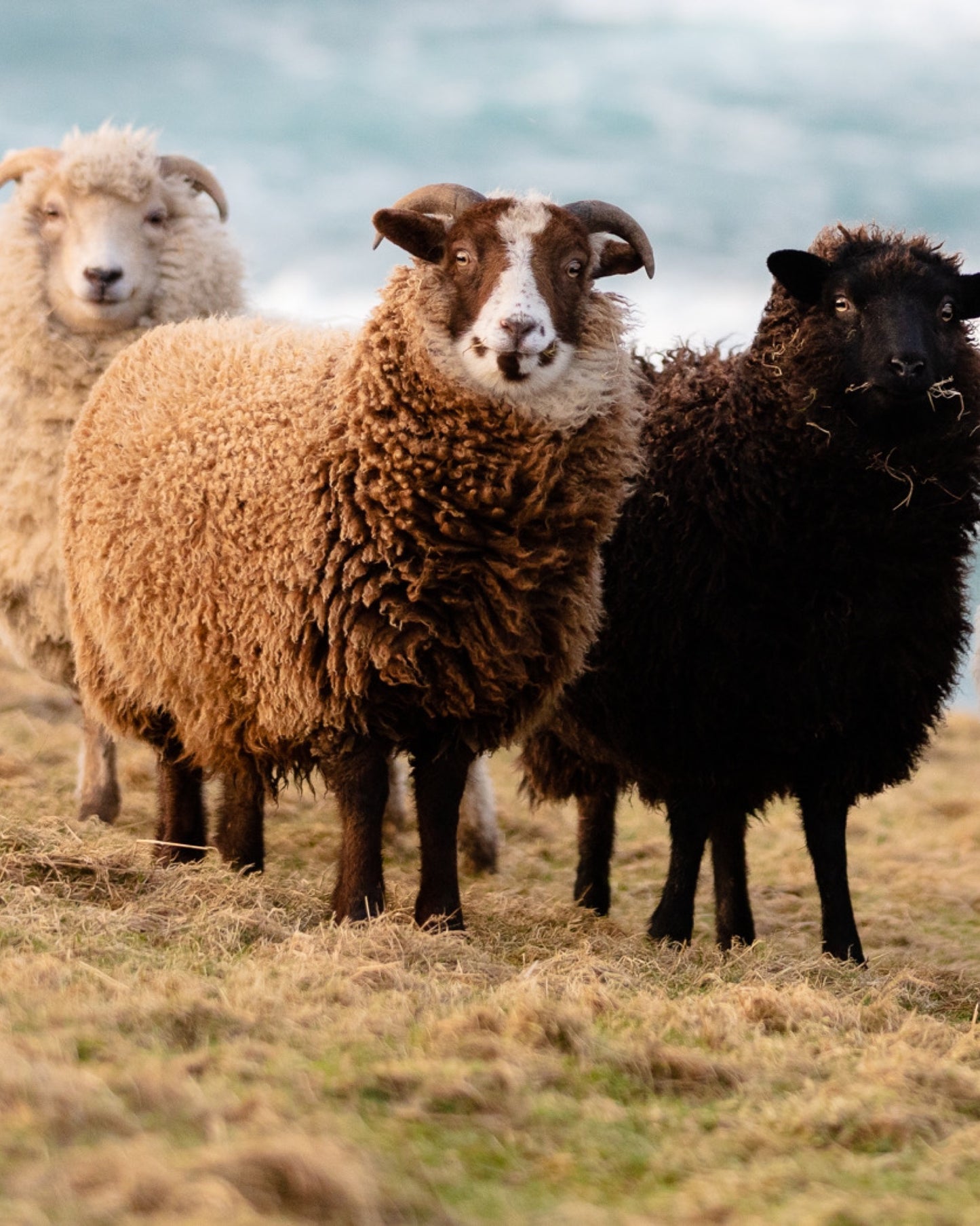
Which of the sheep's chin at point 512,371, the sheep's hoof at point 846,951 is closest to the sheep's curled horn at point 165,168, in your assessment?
the sheep's chin at point 512,371

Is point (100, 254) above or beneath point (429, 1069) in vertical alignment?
above

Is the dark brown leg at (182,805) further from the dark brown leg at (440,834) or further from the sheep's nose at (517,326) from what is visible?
the sheep's nose at (517,326)

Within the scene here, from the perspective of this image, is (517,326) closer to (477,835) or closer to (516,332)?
(516,332)

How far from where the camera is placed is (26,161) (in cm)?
1013

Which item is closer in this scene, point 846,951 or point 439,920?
point 439,920

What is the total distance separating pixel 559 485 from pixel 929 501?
69.2 inches

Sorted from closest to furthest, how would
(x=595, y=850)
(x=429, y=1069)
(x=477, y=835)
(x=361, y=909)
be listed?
(x=429, y=1069) → (x=361, y=909) → (x=595, y=850) → (x=477, y=835)

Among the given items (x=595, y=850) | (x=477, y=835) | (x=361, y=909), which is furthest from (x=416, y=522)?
(x=477, y=835)

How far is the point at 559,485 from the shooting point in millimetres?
6039

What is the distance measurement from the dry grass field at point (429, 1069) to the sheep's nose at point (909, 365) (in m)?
2.31

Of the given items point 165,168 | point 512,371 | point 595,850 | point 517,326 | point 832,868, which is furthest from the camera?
point 165,168

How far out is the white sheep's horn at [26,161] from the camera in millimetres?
10078

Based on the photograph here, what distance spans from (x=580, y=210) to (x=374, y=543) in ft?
5.22

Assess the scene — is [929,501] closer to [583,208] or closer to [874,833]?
[583,208]
